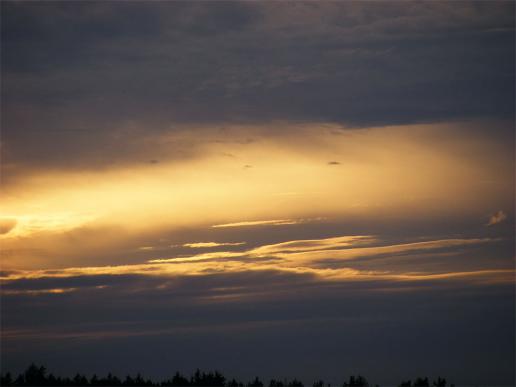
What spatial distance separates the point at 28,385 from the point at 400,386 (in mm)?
51387

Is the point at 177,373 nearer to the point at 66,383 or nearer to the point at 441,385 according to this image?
the point at 66,383

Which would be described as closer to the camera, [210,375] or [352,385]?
[352,385]

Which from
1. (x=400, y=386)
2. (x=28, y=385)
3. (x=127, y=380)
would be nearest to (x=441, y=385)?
(x=400, y=386)

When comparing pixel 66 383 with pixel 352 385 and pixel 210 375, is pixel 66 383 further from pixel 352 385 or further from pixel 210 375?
pixel 352 385

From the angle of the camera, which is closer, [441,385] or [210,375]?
[441,385]

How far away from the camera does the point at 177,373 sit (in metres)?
138

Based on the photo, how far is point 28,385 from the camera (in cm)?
12162

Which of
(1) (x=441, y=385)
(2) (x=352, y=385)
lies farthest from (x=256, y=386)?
(1) (x=441, y=385)

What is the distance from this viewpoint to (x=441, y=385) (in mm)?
123875

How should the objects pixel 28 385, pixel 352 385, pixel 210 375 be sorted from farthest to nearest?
pixel 210 375
pixel 352 385
pixel 28 385

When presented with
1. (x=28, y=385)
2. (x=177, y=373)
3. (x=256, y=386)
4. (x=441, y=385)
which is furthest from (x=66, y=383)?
(x=441, y=385)

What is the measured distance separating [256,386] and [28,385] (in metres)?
32.6

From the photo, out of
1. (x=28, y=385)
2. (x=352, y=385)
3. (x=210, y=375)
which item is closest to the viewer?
(x=28, y=385)

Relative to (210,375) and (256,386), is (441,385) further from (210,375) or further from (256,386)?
(210,375)
